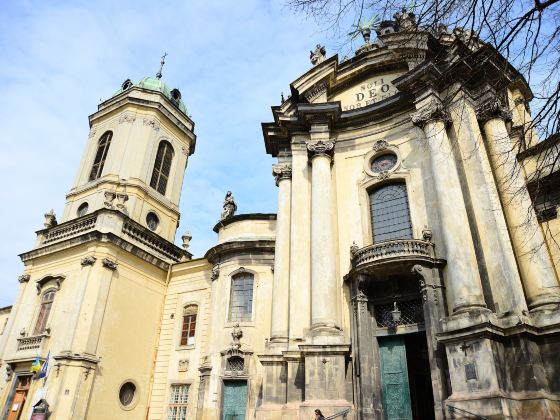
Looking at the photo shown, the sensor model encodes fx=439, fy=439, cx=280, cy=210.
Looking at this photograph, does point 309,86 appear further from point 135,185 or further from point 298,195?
point 135,185

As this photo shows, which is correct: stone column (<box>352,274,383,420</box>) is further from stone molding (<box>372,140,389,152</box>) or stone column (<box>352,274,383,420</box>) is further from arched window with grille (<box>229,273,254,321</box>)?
arched window with grille (<box>229,273,254,321</box>)

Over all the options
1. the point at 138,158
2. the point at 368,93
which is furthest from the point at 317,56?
the point at 138,158

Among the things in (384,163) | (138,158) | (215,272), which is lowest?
(215,272)

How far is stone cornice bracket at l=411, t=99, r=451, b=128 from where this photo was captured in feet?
44.3

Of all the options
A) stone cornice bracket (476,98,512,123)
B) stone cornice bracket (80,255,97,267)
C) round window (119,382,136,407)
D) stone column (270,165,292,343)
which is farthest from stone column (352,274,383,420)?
stone cornice bracket (80,255,97,267)

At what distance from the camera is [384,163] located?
15.4 meters

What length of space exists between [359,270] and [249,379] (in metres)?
6.76

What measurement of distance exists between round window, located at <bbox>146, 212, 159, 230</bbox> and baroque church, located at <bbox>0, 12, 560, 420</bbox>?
0.10 m

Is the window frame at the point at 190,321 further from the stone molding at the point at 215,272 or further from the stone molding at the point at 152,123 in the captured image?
the stone molding at the point at 152,123

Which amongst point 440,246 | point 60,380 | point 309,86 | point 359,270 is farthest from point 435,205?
point 60,380

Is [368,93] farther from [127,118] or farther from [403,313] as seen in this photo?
[127,118]

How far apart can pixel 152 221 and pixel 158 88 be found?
8.66m

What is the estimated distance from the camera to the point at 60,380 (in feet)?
55.1

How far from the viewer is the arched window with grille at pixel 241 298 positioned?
707 inches
